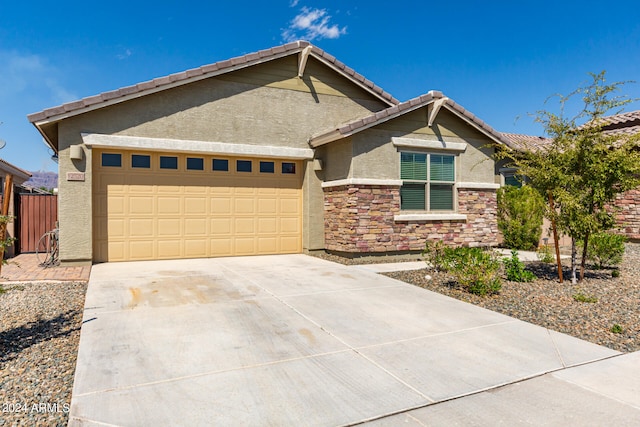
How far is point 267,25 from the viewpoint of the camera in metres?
17.1

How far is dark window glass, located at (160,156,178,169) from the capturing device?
1051 cm

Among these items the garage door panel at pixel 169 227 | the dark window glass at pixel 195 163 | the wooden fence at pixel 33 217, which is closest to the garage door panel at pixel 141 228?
the garage door panel at pixel 169 227

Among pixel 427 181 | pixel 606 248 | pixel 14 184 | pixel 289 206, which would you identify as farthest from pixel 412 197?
pixel 14 184

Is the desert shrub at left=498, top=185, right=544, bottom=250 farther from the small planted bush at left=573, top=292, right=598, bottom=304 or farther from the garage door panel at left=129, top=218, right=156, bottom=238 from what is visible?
the garage door panel at left=129, top=218, right=156, bottom=238

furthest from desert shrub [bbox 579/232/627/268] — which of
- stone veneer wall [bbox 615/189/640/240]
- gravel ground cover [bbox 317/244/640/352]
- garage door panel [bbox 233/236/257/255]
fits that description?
garage door panel [bbox 233/236/257/255]

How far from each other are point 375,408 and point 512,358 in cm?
186

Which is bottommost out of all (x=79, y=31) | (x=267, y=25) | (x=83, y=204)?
(x=83, y=204)

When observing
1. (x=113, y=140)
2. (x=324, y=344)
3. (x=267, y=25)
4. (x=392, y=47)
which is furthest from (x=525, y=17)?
(x=324, y=344)

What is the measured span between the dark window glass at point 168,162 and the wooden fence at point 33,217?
4.44m

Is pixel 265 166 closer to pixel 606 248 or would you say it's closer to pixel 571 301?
pixel 571 301

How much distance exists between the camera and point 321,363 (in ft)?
12.8

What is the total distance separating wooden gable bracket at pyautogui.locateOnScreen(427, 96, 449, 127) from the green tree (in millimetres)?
3686

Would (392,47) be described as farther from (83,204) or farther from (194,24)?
(83,204)

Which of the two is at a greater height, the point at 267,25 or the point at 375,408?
the point at 267,25
